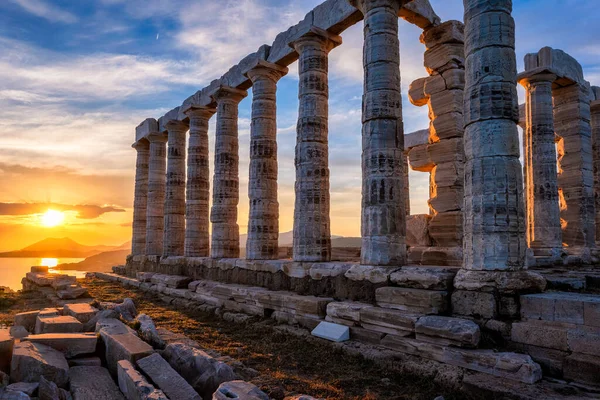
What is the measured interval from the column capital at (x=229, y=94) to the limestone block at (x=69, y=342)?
12.1 meters

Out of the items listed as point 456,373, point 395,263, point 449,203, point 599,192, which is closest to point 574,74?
point 599,192

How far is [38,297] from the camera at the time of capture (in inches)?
670

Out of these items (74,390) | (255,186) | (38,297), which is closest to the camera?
(74,390)

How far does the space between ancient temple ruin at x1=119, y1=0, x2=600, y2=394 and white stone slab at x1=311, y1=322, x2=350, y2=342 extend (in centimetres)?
22

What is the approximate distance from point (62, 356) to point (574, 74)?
17802 millimetres

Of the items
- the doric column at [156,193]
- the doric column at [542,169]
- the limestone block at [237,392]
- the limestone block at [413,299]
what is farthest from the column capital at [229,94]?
the limestone block at [237,392]

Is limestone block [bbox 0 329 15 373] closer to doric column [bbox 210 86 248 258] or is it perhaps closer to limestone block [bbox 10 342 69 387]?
limestone block [bbox 10 342 69 387]

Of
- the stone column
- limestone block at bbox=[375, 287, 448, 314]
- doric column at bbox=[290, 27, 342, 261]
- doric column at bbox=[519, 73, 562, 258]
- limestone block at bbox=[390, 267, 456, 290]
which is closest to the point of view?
limestone block at bbox=[375, 287, 448, 314]

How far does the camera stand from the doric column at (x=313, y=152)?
42.3 ft

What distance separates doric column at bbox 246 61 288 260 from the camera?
49.7ft

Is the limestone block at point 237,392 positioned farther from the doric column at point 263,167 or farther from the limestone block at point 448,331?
the doric column at point 263,167

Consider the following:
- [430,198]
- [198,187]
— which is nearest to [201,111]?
[198,187]

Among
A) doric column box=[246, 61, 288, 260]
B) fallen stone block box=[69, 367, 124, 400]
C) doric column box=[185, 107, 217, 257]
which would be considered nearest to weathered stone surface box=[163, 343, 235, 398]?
fallen stone block box=[69, 367, 124, 400]

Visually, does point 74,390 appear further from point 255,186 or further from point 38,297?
point 38,297
